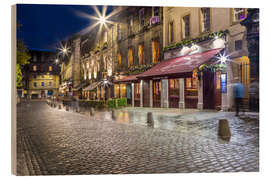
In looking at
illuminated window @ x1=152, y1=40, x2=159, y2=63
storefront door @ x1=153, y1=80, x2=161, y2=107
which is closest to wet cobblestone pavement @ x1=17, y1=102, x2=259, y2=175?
storefront door @ x1=153, y1=80, x2=161, y2=107

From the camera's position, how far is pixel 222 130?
5969mm

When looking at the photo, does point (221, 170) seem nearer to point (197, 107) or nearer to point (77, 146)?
point (77, 146)

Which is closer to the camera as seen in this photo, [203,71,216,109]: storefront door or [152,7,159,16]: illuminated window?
[203,71,216,109]: storefront door

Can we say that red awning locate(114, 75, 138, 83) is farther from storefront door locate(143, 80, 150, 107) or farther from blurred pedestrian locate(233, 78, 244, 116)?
blurred pedestrian locate(233, 78, 244, 116)

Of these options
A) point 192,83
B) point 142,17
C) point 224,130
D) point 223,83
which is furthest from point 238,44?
point 142,17

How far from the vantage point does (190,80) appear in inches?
473

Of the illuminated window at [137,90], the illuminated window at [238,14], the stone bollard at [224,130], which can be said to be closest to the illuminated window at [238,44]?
the illuminated window at [238,14]

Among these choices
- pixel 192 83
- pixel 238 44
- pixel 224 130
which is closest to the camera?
pixel 224 130

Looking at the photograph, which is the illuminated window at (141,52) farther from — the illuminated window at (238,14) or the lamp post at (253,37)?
the lamp post at (253,37)

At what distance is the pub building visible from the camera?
9.95m

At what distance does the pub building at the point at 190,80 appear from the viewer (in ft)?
32.6

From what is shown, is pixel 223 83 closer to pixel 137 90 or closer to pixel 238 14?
pixel 238 14

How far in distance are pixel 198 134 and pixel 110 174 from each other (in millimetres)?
3423

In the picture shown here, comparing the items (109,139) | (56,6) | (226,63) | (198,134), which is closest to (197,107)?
(226,63)
